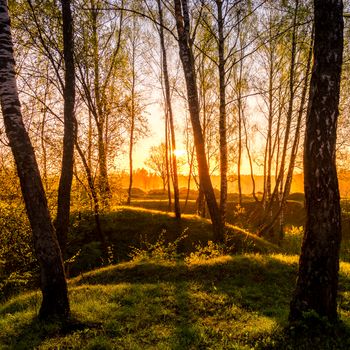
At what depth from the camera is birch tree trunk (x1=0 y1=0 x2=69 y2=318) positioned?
7.76 m

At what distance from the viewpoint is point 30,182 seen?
309 inches

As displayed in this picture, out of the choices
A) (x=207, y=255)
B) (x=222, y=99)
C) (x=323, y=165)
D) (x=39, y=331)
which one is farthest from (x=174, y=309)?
(x=222, y=99)

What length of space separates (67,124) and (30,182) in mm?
3953

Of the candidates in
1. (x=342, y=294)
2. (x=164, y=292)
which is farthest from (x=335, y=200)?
(x=164, y=292)

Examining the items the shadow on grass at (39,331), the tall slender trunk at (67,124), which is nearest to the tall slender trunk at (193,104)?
the tall slender trunk at (67,124)

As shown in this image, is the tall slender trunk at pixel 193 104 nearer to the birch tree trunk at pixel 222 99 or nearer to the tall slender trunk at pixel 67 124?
the birch tree trunk at pixel 222 99

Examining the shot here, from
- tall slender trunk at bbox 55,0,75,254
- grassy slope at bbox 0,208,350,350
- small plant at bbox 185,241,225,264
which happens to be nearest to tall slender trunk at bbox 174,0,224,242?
small plant at bbox 185,241,225,264

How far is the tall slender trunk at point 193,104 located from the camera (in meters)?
13.7

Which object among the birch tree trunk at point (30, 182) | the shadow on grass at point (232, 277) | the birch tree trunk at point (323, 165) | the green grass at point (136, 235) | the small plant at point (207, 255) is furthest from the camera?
the green grass at point (136, 235)

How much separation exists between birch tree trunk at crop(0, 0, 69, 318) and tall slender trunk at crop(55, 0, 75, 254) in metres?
3.37

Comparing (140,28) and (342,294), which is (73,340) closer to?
(342,294)

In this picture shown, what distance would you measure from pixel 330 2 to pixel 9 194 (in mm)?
13254

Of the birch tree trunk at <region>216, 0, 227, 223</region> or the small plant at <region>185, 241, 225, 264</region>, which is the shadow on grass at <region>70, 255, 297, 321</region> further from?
the birch tree trunk at <region>216, 0, 227, 223</region>

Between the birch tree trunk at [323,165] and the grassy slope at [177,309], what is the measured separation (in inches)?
39.9
